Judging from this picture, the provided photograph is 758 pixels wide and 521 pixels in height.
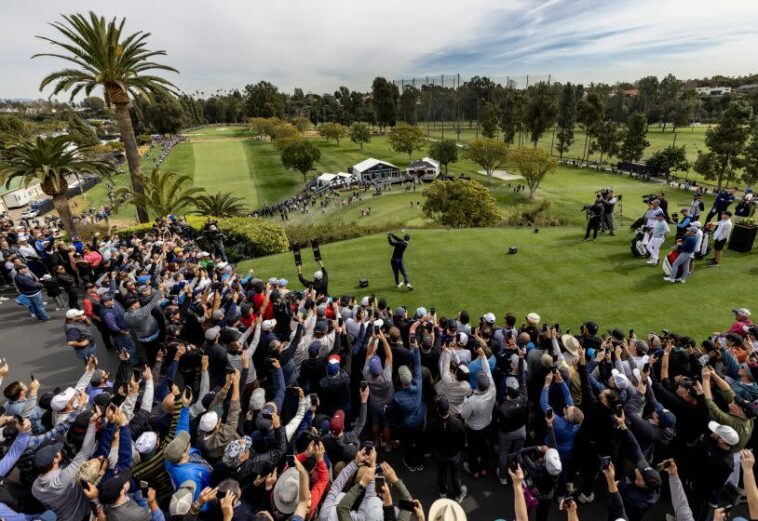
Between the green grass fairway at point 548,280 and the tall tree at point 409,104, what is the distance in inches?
5122

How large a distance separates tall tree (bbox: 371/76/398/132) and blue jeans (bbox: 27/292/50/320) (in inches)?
4934

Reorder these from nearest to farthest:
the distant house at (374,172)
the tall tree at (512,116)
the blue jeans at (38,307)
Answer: the blue jeans at (38,307)
the distant house at (374,172)
the tall tree at (512,116)

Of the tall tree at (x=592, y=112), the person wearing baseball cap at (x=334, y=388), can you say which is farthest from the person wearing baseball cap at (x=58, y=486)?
the tall tree at (x=592, y=112)

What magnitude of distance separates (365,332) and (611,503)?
16.2 ft

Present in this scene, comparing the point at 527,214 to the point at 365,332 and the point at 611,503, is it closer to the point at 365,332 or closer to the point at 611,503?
the point at 365,332

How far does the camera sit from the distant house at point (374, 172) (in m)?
69.1

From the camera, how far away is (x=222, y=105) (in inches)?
6786

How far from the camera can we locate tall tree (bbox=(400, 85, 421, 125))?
139250 millimetres

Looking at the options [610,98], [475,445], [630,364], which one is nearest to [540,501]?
[475,445]

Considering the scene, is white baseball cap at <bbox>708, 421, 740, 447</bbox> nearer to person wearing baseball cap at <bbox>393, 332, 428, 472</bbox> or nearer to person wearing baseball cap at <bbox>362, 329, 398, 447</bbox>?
person wearing baseball cap at <bbox>393, 332, 428, 472</bbox>

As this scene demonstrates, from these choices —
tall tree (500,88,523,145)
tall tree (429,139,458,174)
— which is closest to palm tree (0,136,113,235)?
tall tree (429,139,458,174)

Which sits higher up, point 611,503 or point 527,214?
point 611,503

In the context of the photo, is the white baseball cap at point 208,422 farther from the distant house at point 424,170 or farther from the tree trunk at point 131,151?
the distant house at point 424,170

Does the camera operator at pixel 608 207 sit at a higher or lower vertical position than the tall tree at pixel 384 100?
lower
